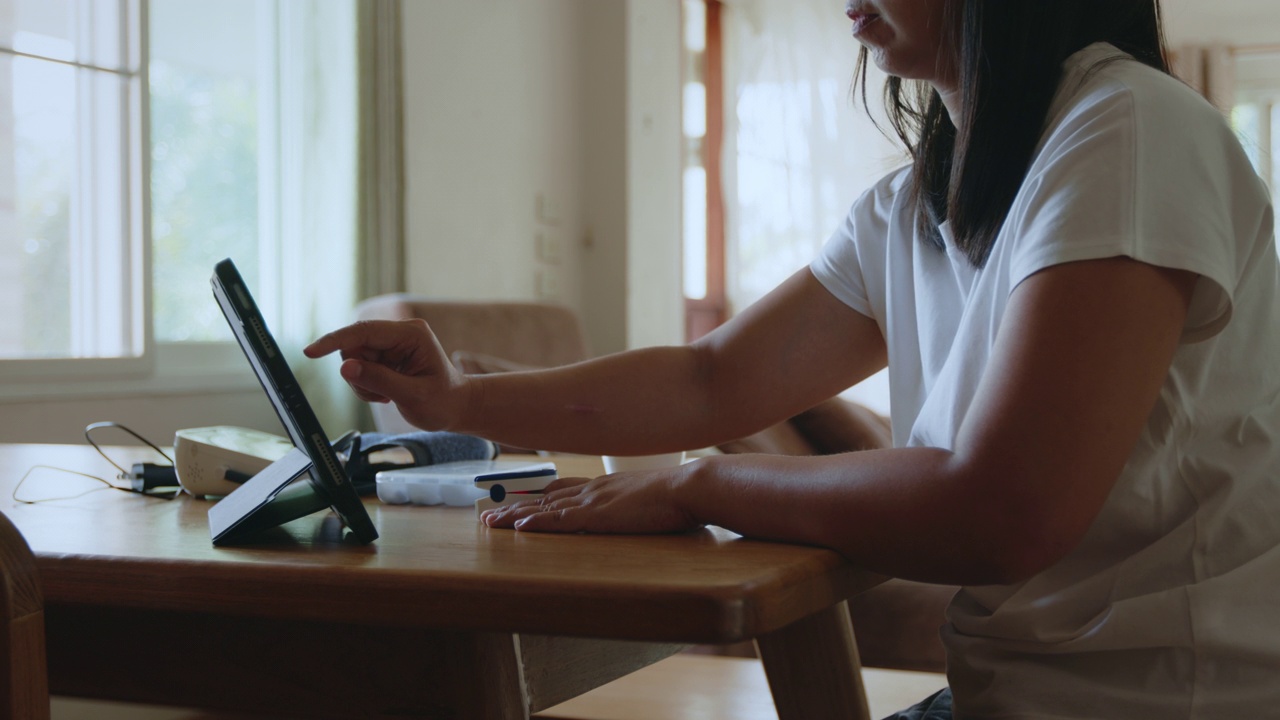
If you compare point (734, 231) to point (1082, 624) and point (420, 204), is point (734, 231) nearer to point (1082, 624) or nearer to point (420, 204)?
point (420, 204)

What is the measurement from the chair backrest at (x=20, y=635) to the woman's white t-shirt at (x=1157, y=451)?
59cm

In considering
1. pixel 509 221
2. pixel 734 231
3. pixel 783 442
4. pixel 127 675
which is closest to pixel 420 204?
pixel 509 221

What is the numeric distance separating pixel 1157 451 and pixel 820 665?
410mm

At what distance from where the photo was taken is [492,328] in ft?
9.19

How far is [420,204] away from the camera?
11.4 feet

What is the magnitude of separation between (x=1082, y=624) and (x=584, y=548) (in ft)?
1.16

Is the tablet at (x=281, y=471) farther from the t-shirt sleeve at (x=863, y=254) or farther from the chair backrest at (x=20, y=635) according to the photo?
the t-shirt sleeve at (x=863, y=254)

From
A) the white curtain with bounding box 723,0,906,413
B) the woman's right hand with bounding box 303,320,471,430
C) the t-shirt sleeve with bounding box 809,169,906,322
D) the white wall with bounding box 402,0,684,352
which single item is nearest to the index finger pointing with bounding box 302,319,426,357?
the woman's right hand with bounding box 303,320,471,430

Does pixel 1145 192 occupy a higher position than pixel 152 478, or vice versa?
pixel 1145 192

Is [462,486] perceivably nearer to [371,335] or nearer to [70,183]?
[371,335]

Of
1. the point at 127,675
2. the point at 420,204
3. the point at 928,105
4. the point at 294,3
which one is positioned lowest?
the point at 127,675

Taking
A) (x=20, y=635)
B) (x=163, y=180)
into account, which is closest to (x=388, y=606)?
(x=20, y=635)

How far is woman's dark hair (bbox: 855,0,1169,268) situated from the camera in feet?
2.66

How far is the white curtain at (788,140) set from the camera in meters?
5.13
